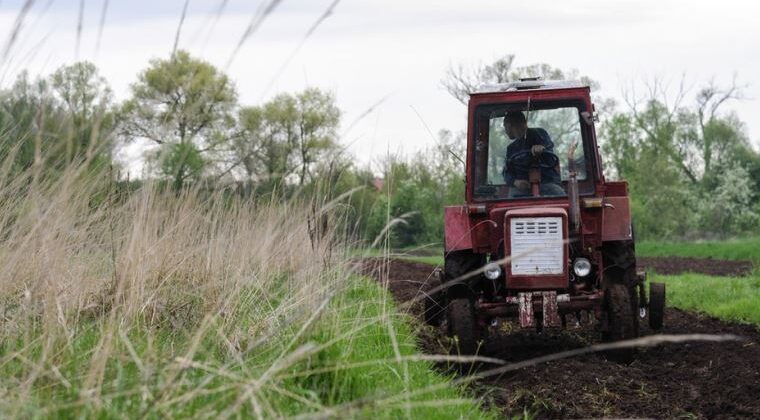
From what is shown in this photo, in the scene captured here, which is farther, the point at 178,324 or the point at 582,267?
the point at 582,267

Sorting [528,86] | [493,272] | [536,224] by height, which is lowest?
[493,272]

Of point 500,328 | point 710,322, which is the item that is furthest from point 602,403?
point 710,322

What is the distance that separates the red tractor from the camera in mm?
7863

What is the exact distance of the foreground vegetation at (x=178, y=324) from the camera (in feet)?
11.3

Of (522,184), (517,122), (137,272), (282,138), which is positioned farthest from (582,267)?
(137,272)

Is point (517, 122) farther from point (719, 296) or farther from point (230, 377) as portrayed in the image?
point (230, 377)

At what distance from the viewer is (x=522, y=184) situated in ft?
28.1

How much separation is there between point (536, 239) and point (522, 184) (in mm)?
777

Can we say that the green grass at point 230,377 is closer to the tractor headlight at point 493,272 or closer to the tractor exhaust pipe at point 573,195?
the tractor headlight at point 493,272

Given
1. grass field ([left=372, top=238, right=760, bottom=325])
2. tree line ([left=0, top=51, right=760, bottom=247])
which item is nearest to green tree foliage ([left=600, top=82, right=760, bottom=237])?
tree line ([left=0, top=51, right=760, bottom=247])

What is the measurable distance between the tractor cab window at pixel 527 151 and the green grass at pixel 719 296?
282 cm

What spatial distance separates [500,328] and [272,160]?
14.7 ft

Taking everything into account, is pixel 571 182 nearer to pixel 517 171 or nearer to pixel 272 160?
pixel 517 171

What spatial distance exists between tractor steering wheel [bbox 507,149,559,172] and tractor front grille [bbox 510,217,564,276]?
71 centimetres
